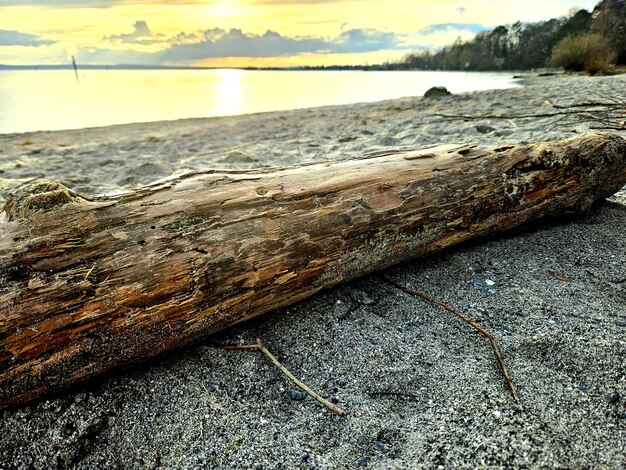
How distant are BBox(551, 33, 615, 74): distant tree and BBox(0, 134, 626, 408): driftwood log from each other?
647 inches

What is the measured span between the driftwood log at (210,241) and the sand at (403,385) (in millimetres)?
139

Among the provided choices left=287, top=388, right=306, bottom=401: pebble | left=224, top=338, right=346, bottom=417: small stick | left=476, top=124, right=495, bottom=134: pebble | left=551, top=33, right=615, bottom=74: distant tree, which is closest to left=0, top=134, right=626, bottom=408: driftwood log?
left=224, top=338, right=346, bottom=417: small stick

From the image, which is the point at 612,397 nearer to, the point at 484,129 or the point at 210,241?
the point at 210,241

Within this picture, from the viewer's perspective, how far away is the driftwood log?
1.44m

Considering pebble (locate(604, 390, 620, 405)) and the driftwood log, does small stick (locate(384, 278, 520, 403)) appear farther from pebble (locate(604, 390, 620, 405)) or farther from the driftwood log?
pebble (locate(604, 390, 620, 405))

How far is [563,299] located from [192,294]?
1.78m

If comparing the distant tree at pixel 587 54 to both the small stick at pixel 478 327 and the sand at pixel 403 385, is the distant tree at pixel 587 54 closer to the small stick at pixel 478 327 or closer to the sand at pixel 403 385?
the sand at pixel 403 385

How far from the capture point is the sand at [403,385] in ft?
4.49

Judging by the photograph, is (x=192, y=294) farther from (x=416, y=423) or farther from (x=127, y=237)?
(x=416, y=423)

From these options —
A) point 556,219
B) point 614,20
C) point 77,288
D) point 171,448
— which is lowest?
point 171,448

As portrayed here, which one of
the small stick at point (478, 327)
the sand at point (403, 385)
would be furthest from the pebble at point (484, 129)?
the small stick at point (478, 327)

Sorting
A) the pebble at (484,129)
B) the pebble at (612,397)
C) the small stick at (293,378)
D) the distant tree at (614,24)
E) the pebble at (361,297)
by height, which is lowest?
the small stick at (293,378)

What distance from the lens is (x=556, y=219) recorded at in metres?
2.75

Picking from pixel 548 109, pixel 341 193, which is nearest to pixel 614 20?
pixel 548 109
